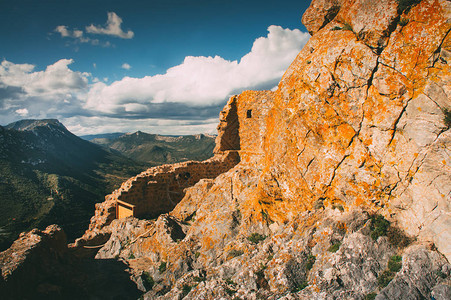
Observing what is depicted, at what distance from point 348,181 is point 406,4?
4.64 meters

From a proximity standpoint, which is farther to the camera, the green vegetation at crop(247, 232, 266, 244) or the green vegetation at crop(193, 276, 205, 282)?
the green vegetation at crop(247, 232, 266, 244)

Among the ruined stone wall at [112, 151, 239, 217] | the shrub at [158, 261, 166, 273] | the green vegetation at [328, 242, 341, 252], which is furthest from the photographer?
the ruined stone wall at [112, 151, 239, 217]

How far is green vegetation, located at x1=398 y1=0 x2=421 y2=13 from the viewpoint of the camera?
577cm

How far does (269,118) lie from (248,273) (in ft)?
17.9

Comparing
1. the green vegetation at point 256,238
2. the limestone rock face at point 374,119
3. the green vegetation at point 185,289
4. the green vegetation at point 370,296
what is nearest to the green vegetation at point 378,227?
the limestone rock face at point 374,119

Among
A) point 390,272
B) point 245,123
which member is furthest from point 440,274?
point 245,123

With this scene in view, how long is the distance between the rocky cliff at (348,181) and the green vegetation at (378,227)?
0.08 feet

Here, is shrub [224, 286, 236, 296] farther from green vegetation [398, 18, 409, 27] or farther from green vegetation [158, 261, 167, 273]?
green vegetation [398, 18, 409, 27]

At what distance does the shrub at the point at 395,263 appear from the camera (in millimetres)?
4953

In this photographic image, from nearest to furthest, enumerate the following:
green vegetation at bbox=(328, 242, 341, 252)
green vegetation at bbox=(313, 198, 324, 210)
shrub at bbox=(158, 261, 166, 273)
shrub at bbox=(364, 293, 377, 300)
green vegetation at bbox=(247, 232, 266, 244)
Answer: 1. shrub at bbox=(364, 293, 377, 300)
2. green vegetation at bbox=(328, 242, 341, 252)
3. green vegetation at bbox=(313, 198, 324, 210)
4. green vegetation at bbox=(247, 232, 266, 244)
5. shrub at bbox=(158, 261, 166, 273)

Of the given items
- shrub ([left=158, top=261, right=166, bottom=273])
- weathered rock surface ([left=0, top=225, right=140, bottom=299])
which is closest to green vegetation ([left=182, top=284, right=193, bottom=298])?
shrub ([left=158, top=261, right=166, bottom=273])

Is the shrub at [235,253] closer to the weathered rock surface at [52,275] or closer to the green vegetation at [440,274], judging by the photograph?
the weathered rock surface at [52,275]

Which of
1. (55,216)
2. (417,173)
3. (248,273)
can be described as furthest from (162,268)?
(55,216)

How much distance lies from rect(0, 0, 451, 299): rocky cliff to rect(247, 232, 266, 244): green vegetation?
0.04 meters
